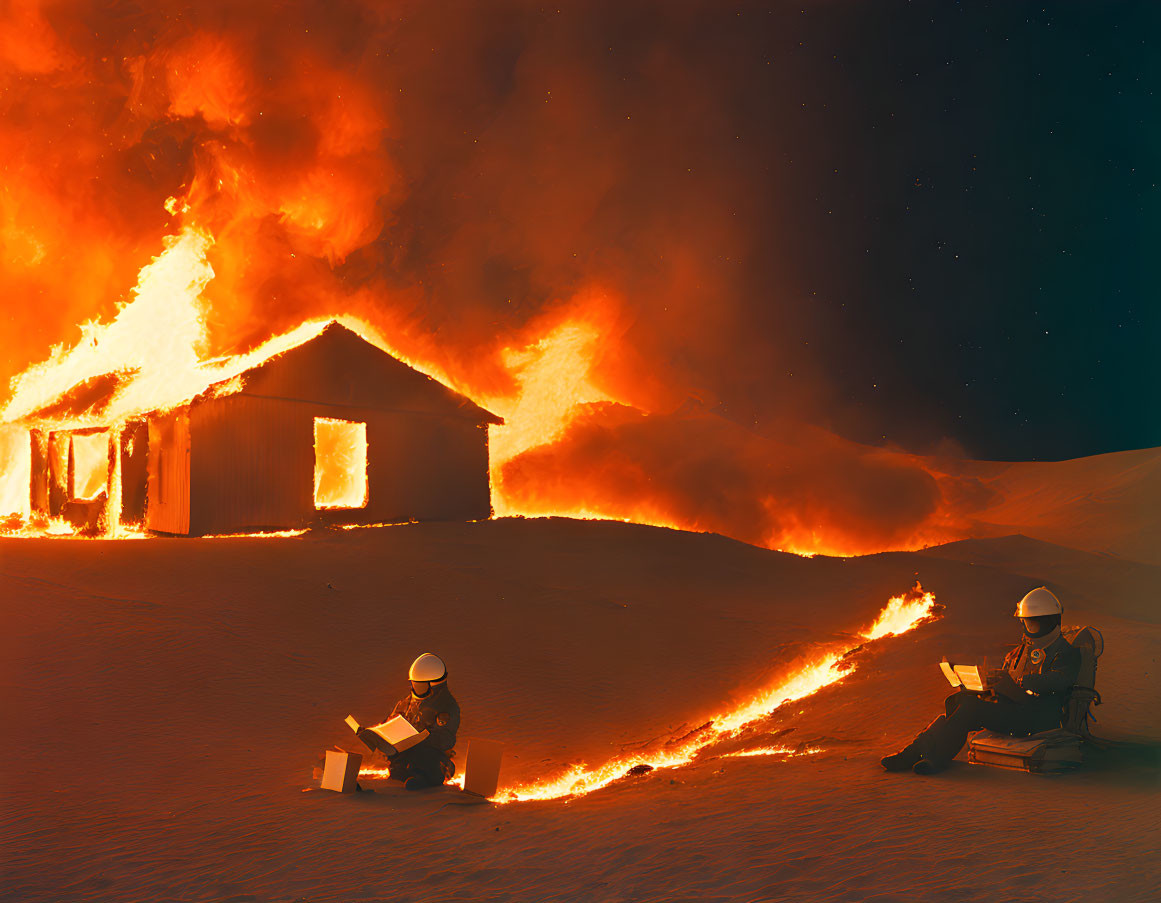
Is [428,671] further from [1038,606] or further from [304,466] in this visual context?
[304,466]

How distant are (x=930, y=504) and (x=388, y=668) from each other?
43.3 m

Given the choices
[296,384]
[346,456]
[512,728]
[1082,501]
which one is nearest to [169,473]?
[296,384]

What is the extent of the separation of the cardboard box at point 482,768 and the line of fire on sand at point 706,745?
0.61ft

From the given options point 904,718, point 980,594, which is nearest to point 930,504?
point 980,594

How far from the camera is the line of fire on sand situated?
335 inches

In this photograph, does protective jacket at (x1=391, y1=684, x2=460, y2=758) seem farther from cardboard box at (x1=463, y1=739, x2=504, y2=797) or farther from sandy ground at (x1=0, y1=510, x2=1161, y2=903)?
cardboard box at (x1=463, y1=739, x2=504, y2=797)

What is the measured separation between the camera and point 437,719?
27.3ft

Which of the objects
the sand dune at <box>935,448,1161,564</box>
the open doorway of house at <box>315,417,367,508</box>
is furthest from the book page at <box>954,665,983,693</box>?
the sand dune at <box>935,448,1161,564</box>

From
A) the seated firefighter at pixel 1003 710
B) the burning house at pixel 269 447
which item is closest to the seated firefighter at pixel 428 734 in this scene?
the seated firefighter at pixel 1003 710

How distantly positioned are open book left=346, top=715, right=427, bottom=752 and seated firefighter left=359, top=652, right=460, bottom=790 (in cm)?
8

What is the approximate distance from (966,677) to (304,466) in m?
17.5

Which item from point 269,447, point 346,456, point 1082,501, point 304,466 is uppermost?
point 346,456

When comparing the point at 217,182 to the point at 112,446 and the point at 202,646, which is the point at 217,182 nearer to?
the point at 112,446

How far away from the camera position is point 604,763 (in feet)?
31.2
